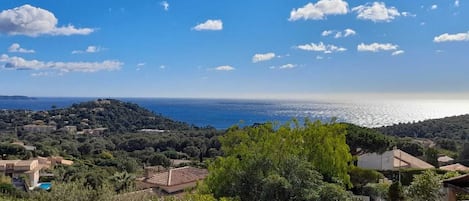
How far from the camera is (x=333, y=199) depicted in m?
7.80

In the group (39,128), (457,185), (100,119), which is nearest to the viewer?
(457,185)

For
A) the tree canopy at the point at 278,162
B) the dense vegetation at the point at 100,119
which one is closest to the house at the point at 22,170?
the tree canopy at the point at 278,162

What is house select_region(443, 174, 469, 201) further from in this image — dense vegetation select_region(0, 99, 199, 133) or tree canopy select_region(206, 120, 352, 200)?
dense vegetation select_region(0, 99, 199, 133)

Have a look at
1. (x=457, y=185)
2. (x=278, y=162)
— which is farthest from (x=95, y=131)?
(x=457, y=185)

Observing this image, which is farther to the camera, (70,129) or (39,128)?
(39,128)

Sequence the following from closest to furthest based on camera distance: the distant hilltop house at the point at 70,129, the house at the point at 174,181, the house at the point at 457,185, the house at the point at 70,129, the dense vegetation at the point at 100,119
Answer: the house at the point at 457,185 < the house at the point at 174,181 < the house at the point at 70,129 < the distant hilltop house at the point at 70,129 < the dense vegetation at the point at 100,119

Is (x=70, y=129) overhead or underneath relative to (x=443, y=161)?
underneath

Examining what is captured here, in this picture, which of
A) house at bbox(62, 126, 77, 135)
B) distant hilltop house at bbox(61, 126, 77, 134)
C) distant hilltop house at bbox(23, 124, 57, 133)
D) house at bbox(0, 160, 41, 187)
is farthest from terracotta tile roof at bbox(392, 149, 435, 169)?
distant hilltop house at bbox(23, 124, 57, 133)

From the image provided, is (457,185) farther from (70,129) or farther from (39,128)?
(39,128)

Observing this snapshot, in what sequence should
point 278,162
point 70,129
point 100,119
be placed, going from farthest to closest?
point 100,119 → point 70,129 → point 278,162

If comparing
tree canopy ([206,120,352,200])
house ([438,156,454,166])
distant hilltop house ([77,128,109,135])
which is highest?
tree canopy ([206,120,352,200])

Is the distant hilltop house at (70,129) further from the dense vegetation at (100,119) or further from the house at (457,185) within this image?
the house at (457,185)

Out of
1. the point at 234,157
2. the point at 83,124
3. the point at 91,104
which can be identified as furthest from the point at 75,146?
the point at 234,157

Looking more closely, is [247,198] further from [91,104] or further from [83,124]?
[91,104]
